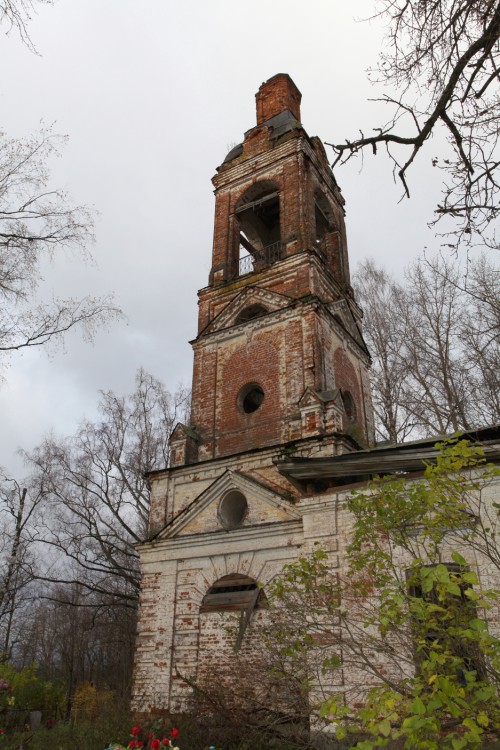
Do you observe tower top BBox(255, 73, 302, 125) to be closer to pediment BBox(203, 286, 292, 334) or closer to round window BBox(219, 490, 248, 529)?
pediment BBox(203, 286, 292, 334)

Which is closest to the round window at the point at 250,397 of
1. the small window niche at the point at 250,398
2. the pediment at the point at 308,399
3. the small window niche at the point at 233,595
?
the small window niche at the point at 250,398

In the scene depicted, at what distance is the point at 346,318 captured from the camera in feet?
47.2

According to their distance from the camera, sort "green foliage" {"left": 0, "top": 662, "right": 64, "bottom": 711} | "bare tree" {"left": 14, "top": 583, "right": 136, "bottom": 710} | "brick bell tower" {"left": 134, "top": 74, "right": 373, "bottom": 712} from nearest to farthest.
A: "brick bell tower" {"left": 134, "top": 74, "right": 373, "bottom": 712} < "green foliage" {"left": 0, "top": 662, "right": 64, "bottom": 711} < "bare tree" {"left": 14, "top": 583, "right": 136, "bottom": 710}

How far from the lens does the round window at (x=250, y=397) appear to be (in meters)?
12.8

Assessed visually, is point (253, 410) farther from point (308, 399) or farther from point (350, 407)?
point (350, 407)

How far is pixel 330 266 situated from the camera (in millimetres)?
15617

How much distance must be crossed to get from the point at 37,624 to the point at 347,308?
109 ft

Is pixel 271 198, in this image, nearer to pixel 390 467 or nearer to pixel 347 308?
pixel 347 308

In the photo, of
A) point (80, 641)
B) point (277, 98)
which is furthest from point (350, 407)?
point (80, 641)

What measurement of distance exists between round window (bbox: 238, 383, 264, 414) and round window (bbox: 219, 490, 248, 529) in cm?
222

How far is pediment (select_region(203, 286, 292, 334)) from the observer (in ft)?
44.0

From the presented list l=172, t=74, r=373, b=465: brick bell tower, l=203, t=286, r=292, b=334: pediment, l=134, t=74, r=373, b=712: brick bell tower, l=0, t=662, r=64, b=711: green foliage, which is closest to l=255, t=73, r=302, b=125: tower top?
l=172, t=74, r=373, b=465: brick bell tower

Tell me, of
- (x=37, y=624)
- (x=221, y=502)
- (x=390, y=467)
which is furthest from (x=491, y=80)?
(x=37, y=624)

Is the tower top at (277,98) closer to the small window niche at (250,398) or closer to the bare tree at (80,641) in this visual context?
the small window niche at (250,398)
